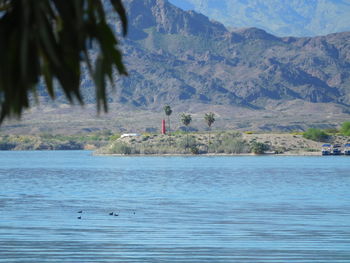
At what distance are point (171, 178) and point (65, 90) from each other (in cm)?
5791

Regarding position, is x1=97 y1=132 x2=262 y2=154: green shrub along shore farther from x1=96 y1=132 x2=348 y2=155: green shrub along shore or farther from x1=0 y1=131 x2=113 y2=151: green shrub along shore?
x1=0 y1=131 x2=113 y2=151: green shrub along shore

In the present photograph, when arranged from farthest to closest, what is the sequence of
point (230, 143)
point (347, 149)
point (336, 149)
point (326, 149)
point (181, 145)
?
point (181, 145) → point (230, 143) → point (347, 149) → point (326, 149) → point (336, 149)

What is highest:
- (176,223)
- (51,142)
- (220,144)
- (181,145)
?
(176,223)

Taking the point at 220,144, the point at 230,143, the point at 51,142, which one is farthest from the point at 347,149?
the point at 51,142

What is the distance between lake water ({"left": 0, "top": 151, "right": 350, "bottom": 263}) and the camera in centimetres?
2247

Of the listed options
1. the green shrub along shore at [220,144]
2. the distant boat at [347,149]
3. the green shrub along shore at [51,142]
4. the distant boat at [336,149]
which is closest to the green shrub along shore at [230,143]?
the green shrub along shore at [220,144]

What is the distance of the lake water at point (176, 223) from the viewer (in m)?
22.5

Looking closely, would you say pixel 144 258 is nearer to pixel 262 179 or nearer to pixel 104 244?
pixel 104 244

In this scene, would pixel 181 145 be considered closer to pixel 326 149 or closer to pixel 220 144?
pixel 220 144

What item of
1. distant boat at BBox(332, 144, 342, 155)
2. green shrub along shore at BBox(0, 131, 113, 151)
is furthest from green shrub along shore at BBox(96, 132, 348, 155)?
green shrub along shore at BBox(0, 131, 113, 151)

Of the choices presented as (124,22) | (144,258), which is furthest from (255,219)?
(124,22)

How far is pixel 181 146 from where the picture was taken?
137750 mm

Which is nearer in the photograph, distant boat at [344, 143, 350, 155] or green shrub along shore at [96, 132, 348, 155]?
distant boat at [344, 143, 350, 155]

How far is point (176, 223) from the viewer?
30.6 metres
